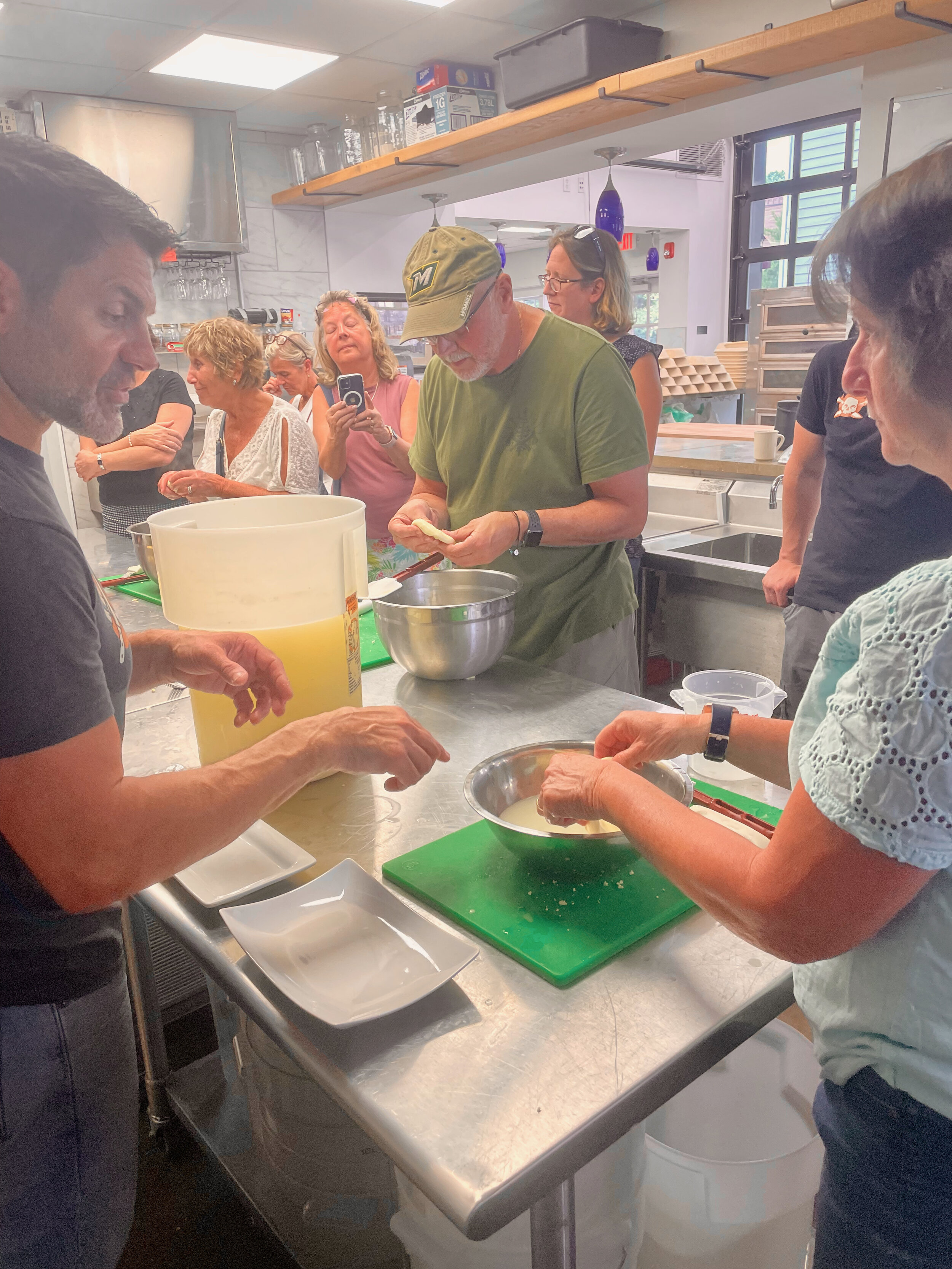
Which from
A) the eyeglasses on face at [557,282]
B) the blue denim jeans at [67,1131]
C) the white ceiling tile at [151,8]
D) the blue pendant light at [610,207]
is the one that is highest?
the white ceiling tile at [151,8]

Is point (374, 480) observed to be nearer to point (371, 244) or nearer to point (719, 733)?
point (719, 733)

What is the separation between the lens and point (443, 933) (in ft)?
3.44

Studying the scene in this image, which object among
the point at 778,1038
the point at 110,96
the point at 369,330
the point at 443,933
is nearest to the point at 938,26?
the point at 369,330

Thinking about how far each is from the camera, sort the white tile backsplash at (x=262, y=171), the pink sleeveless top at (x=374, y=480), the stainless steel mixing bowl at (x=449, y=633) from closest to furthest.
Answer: the stainless steel mixing bowl at (x=449, y=633) → the pink sleeveless top at (x=374, y=480) → the white tile backsplash at (x=262, y=171)

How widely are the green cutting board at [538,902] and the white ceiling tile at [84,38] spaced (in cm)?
422

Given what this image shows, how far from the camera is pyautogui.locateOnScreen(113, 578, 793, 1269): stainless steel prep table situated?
802 mm

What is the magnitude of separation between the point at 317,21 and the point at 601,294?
2.07 metres

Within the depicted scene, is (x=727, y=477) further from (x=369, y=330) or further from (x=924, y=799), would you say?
(x=924, y=799)

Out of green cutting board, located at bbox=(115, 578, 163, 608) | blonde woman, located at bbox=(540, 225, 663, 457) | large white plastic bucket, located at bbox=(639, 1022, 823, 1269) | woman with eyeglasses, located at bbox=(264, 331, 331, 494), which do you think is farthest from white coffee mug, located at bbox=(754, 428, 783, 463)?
large white plastic bucket, located at bbox=(639, 1022, 823, 1269)

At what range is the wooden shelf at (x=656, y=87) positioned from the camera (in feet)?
8.45

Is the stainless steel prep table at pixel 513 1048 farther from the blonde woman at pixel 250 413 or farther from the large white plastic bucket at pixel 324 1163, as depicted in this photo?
the blonde woman at pixel 250 413

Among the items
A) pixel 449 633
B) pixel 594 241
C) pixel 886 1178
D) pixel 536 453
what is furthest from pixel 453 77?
pixel 886 1178

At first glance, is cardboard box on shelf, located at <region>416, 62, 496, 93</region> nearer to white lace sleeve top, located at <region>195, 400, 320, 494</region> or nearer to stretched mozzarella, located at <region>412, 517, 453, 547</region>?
white lace sleeve top, located at <region>195, 400, 320, 494</region>

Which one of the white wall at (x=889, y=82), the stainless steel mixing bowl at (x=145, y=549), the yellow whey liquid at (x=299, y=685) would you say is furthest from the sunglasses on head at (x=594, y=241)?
the yellow whey liquid at (x=299, y=685)
